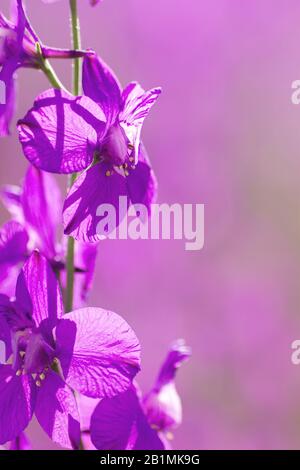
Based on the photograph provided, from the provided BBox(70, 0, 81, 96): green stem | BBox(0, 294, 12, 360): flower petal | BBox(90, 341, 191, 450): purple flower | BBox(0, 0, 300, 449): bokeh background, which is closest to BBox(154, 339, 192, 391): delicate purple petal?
BBox(90, 341, 191, 450): purple flower

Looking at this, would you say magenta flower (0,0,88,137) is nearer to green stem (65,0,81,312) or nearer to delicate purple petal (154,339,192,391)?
green stem (65,0,81,312)

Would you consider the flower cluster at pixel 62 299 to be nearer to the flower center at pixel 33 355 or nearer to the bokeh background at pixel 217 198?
the flower center at pixel 33 355

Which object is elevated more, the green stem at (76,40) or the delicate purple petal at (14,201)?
the green stem at (76,40)

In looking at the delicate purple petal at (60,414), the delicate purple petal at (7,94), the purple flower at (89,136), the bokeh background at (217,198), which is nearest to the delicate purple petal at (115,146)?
the purple flower at (89,136)

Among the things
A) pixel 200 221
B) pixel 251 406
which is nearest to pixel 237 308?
pixel 251 406

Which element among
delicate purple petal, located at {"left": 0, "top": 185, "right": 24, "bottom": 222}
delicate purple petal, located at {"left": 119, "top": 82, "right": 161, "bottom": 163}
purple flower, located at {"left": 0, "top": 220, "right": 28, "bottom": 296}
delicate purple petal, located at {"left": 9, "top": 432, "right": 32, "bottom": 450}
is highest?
delicate purple petal, located at {"left": 119, "top": 82, "right": 161, "bottom": 163}

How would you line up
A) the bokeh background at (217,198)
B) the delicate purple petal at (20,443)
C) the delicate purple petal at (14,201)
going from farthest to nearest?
1. the bokeh background at (217,198)
2. the delicate purple petal at (14,201)
3. the delicate purple petal at (20,443)

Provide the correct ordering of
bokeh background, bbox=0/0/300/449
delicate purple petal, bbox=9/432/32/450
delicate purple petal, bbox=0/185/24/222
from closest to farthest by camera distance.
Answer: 1. delicate purple petal, bbox=9/432/32/450
2. delicate purple petal, bbox=0/185/24/222
3. bokeh background, bbox=0/0/300/449

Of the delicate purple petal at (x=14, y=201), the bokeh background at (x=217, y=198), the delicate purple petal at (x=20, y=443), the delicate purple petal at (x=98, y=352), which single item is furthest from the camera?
the bokeh background at (x=217, y=198)

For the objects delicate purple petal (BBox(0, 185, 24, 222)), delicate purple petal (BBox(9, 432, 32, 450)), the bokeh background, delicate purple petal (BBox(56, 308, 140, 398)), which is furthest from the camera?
the bokeh background
